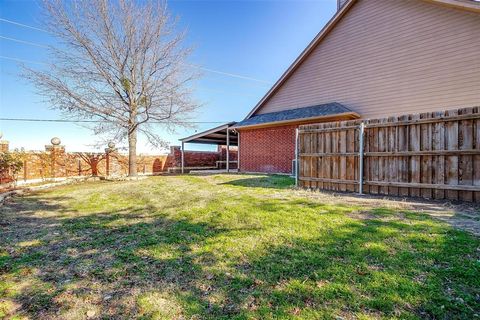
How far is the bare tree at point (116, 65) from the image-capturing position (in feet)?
41.9

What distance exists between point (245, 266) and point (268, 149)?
1126 cm

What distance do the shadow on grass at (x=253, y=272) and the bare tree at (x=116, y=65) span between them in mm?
10618

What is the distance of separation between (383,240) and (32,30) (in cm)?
2103

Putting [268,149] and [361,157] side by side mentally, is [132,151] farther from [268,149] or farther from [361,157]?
[361,157]

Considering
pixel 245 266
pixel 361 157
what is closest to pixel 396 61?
pixel 361 157

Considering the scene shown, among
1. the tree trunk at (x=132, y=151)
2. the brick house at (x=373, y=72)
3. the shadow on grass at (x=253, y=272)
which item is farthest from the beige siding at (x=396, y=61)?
the tree trunk at (x=132, y=151)

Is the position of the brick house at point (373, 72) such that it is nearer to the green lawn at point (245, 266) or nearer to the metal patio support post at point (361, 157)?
the metal patio support post at point (361, 157)

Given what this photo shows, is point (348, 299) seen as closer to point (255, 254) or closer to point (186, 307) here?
point (255, 254)

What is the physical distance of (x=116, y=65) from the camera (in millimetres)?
13570

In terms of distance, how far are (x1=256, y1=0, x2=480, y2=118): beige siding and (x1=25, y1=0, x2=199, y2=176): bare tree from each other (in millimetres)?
7874

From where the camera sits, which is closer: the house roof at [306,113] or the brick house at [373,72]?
the brick house at [373,72]

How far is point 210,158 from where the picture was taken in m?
22.1

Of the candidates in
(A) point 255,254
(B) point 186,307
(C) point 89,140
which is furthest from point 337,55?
(C) point 89,140

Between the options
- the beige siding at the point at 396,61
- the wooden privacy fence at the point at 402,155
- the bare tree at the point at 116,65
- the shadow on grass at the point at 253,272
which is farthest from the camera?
the bare tree at the point at 116,65
